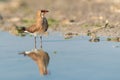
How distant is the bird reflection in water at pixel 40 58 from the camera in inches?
431

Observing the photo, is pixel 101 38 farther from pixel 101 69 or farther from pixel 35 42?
pixel 101 69

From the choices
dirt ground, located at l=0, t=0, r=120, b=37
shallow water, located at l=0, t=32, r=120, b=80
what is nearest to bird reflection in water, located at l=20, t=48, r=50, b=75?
shallow water, located at l=0, t=32, r=120, b=80

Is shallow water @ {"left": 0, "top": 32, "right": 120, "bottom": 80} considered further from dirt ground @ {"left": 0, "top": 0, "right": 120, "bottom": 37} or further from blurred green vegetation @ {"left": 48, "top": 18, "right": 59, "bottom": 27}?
blurred green vegetation @ {"left": 48, "top": 18, "right": 59, "bottom": 27}

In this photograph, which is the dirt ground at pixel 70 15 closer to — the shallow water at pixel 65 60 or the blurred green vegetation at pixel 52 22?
the blurred green vegetation at pixel 52 22

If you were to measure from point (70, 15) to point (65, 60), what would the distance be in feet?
28.5

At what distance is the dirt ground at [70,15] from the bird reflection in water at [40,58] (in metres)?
3.12

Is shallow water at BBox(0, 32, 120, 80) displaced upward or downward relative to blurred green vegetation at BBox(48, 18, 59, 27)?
downward

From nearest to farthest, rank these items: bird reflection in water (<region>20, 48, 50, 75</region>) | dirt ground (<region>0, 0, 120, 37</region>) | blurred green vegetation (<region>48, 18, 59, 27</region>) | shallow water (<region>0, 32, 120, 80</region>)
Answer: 1. shallow water (<region>0, 32, 120, 80</region>)
2. bird reflection in water (<region>20, 48, 50, 75</region>)
3. dirt ground (<region>0, 0, 120, 37</region>)
4. blurred green vegetation (<region>48, 18, 59, 27</region>)

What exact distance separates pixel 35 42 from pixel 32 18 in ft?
22.8

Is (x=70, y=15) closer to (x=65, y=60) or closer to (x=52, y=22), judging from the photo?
(x=52, y=22)

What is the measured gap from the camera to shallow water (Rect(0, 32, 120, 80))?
10.4 metres

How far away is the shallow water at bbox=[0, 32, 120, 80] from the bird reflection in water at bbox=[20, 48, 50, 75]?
0.28 feet

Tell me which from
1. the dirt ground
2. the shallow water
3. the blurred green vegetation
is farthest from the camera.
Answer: the blurred green vegetation

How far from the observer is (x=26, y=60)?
1194 cm
